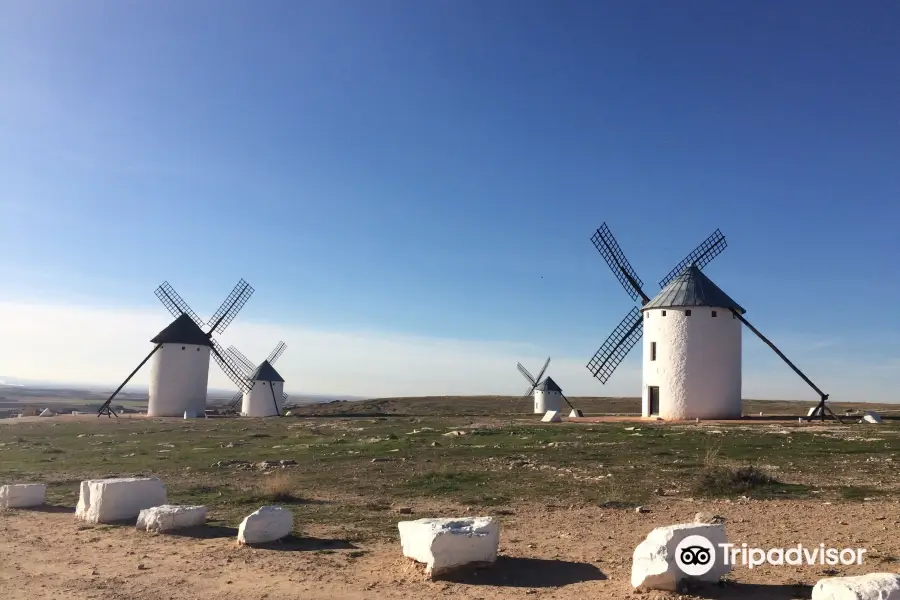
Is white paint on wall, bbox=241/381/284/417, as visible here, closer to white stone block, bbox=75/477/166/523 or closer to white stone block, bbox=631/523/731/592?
white stone block, bbox=75/477/166/523

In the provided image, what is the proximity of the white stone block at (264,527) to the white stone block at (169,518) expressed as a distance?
1310 millimetres

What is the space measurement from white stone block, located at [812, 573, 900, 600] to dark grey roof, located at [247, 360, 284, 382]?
176ft

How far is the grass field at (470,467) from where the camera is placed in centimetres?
1194

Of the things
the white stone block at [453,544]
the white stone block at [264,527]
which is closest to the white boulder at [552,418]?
the white stone block at [264,527]

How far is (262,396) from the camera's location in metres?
55.2

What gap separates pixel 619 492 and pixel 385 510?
4257 millimetres

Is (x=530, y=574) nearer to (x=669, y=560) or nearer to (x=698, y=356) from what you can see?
(x=669, y=560)

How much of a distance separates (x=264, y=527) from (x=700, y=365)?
28197 millimetres

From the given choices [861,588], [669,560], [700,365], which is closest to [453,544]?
[669,560]

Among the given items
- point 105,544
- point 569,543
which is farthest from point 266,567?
point 569,543

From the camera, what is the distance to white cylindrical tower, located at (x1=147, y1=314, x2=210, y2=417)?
1992 inches

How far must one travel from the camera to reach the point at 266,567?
813 centimetres

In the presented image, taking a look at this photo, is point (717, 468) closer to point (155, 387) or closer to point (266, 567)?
point (266, 567)

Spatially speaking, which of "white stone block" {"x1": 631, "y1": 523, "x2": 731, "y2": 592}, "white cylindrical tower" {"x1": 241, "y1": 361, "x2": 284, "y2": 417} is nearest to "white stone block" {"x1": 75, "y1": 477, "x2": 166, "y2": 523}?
"white stone block" {"x1": 631, "y1": 523, "x2": 731, "y2": 592}
